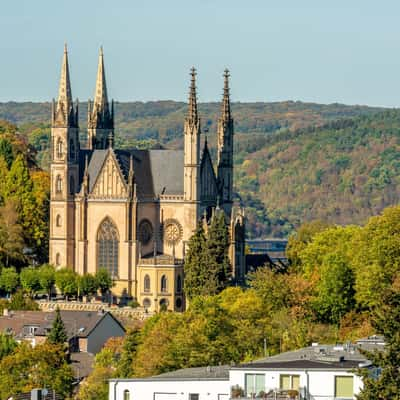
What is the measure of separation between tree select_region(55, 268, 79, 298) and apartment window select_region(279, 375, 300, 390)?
85.2 m

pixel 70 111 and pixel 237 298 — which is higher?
pixel 70 111

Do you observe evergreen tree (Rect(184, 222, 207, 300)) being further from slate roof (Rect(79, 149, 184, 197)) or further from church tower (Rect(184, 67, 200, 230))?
slate roof (Rect(79, 149, 184, 197))

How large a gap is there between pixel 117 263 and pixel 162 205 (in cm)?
532

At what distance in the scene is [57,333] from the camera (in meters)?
130

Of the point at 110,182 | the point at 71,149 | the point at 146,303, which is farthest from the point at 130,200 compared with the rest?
the point at 146,303

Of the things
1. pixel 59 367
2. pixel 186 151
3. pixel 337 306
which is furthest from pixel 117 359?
pixel 186 151

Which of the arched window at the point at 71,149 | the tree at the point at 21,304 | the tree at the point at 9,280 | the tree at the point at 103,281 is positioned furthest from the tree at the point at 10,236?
the tree at the point at 103,281

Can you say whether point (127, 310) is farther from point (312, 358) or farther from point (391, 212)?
point (312, 358)

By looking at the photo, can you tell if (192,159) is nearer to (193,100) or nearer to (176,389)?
(193,100)

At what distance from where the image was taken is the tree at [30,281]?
156m

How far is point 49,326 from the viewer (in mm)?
139000

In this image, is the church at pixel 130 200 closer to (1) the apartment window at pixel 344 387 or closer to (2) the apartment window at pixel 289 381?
(1) the apartment window at pixel 344 387

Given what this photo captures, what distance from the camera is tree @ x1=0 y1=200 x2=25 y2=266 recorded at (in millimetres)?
161375

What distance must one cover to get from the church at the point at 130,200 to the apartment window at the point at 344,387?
82760mm
